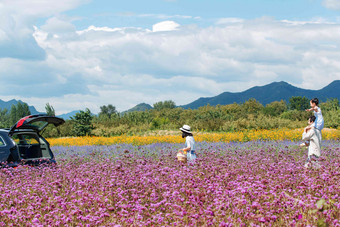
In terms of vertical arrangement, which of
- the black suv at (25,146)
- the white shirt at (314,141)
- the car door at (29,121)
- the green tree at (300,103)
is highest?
the green tree at (300,103)

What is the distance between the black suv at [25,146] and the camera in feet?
29.1

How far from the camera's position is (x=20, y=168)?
860 cm

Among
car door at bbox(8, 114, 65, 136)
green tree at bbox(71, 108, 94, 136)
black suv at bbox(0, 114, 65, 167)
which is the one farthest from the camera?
green tree at bbox(71, 108, 94, 136)

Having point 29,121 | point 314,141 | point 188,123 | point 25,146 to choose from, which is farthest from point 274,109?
point 29,121

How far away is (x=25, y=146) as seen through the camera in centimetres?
990

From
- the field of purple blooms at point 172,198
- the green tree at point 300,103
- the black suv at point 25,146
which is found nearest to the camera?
the field of purple blooms at point 172,198

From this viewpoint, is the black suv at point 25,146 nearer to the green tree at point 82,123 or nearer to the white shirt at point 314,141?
the white shirt at point 314,141

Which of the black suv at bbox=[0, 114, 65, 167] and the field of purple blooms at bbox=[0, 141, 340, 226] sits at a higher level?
the black suv at bbox=[0, 114, 65, 167]

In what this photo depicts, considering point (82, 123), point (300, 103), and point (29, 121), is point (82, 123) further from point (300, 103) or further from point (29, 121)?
point (300, 103)

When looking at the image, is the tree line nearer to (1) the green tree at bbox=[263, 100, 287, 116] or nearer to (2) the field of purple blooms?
(1) the green tree at bbox=[263, 100, 287, 116]

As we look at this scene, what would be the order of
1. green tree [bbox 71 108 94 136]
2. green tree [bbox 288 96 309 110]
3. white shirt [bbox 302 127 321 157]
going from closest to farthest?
white shirt [bbox 302 127 321 157] < green tree [bbox 71 108 94 136] < green tree [bbox 288 96 309 110]

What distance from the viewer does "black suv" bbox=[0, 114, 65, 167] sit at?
349 inches

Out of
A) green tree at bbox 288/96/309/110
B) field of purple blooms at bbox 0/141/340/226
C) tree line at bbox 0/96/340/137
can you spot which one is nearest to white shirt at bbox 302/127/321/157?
field of purple blooms at bbox 0/141/340/226

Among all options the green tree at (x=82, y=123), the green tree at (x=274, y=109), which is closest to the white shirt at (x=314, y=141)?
the green tree at (x=82, y=123)
